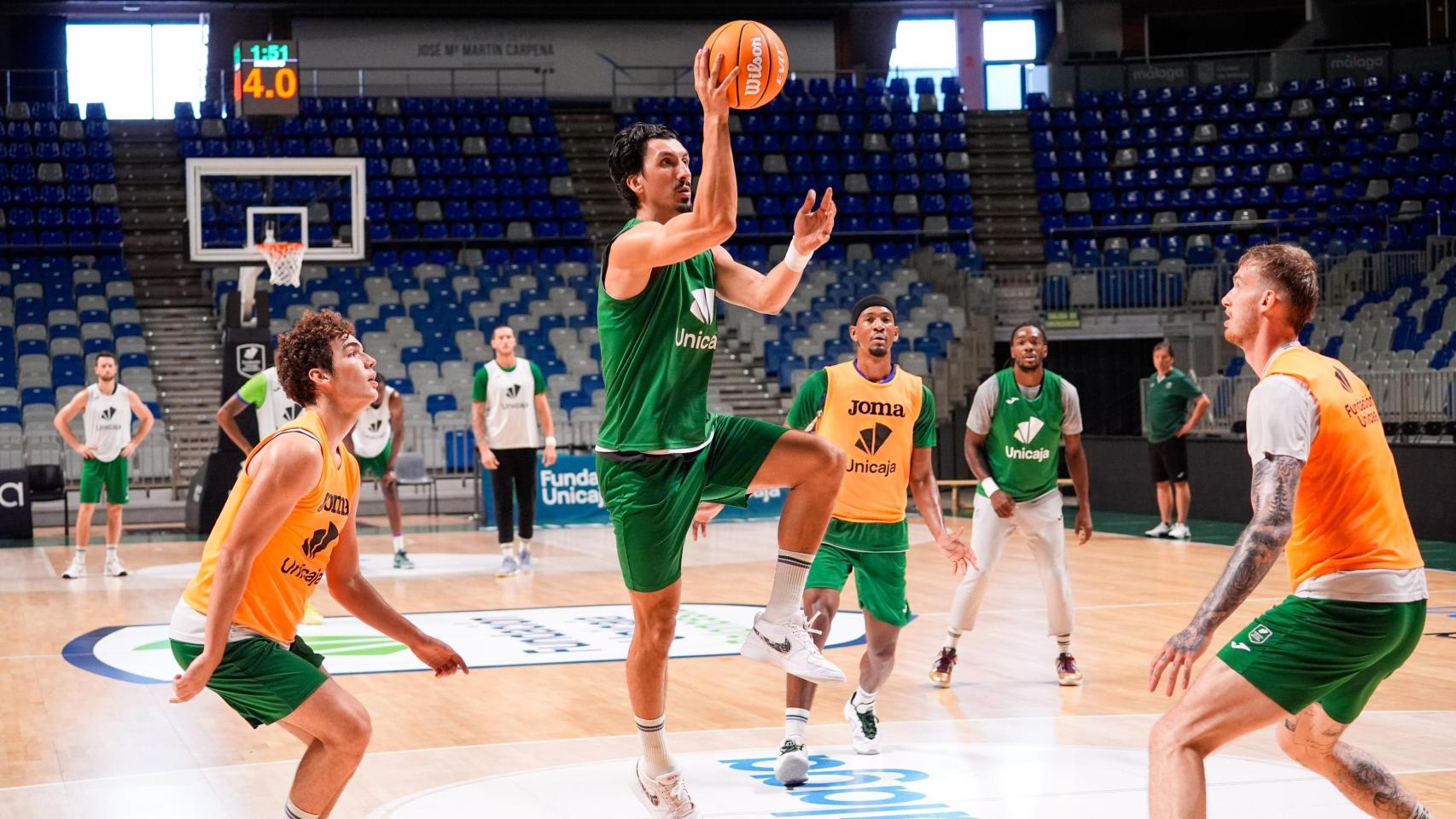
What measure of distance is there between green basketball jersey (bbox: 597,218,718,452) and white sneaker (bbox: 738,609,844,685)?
62 centimetres

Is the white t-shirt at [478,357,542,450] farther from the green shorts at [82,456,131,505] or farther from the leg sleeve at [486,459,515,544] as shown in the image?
the green shorts at [82,456,131,505]

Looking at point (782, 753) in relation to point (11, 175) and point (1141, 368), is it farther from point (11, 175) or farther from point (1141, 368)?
point (11, 175)

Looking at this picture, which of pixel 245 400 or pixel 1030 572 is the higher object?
pixel 245 400

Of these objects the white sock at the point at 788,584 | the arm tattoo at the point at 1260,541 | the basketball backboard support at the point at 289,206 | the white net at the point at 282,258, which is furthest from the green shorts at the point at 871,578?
the basketball backboard support at the point at 289,206

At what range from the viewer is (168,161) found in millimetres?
25156

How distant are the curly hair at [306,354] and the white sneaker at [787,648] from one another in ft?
5.06

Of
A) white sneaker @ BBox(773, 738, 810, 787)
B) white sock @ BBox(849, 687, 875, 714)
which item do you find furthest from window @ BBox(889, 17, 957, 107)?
white sneaker @ BBox(773, 738, 810, 787)

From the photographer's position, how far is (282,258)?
1592 centimetres

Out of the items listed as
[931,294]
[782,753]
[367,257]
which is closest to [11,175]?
[367,257]

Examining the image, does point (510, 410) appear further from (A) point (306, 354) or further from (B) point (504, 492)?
(A) point (306, 354)

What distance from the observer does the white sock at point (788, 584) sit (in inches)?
193

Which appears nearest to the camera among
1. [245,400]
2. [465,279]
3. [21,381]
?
[245,400]

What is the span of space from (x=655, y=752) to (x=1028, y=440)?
12.0 ft

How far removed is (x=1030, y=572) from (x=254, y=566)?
387 inches
